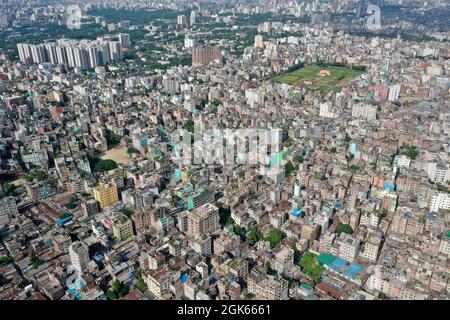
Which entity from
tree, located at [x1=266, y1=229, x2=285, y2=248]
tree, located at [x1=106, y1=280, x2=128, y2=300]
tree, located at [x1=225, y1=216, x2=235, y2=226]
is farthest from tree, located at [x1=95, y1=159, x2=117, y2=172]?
tree, located at [x1=266, y1=229, x2=285, y2=248]

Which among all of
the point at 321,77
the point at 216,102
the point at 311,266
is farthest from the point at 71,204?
the point at 321,77

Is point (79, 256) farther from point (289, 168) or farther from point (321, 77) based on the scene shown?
point (321, 77)

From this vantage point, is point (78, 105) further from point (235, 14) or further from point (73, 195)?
point (235, 14)

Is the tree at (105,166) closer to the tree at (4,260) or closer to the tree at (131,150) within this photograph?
the tree at (131,150)

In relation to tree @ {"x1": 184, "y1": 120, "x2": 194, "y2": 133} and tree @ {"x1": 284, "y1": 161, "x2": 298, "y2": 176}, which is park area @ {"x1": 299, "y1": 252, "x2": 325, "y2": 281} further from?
tree @ {"x1": 184, "y1": 120, "x2": 194, "y2": 133}

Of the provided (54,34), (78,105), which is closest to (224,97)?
(78,105)

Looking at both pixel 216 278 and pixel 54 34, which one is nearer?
pixel 216 278
